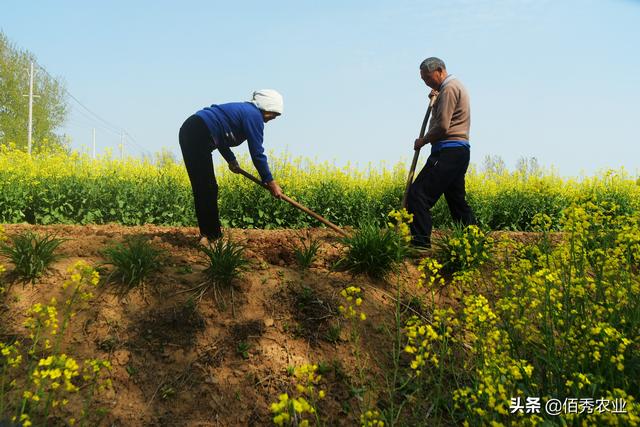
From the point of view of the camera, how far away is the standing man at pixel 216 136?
4.54m

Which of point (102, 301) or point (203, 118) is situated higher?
point (203, 118)

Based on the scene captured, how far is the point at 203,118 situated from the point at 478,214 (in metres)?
5.54

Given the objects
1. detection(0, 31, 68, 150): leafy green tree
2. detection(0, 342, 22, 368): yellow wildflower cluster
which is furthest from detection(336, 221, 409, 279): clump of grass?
detection(0, 31, 68, 150): leafy green tree

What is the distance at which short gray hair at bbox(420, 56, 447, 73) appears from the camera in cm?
497

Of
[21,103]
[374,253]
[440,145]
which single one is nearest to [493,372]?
[374,253]

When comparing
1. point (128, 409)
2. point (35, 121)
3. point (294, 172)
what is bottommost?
point (128, 409)

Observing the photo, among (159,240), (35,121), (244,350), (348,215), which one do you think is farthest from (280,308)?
(35,121)

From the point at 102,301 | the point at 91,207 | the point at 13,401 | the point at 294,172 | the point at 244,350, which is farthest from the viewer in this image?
the point at 294,172

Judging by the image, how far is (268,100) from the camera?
15.0ft

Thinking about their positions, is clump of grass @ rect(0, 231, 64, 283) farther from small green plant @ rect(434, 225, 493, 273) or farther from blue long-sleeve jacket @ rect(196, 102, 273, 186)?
small green plant @ rect(434, 225, 493, 273)

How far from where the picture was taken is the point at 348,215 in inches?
317

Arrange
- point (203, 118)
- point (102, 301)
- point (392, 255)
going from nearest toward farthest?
1. point (102, 301)
2. point (392, 255)
3. point (203, 118)

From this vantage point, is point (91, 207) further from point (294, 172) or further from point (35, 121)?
point (35, 121)

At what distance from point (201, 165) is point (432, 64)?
2.59 meters
